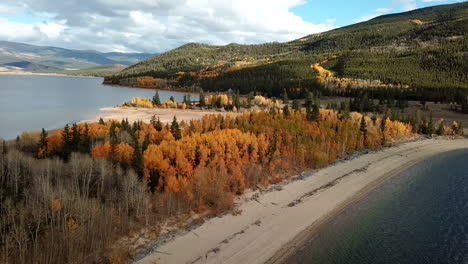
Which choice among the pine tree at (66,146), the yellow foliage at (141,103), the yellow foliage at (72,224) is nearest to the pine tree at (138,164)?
the yellow foliage at (72,224)

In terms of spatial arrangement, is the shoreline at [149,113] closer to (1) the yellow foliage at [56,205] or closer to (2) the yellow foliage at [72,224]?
(1) the yellow foliage at [56,205]

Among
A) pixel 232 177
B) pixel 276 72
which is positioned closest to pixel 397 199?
pixel 232 177

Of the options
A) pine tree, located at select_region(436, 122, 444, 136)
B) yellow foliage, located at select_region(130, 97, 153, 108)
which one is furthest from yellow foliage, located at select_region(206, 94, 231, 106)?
pine tree, located at select_region(436, 122, 444, 136)

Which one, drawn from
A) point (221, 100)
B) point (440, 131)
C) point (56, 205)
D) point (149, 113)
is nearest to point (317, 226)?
point (56, 205)

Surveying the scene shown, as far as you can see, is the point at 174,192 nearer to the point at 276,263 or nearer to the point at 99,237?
the point at 99,237

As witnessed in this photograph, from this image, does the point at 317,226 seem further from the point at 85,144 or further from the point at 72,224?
the point at 85,144

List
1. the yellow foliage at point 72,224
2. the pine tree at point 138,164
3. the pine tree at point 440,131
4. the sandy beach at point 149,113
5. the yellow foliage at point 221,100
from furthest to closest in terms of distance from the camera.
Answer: the yellow foliage at point 221,100
the sandy beach at point 149,113
the pine tree at point 440,131
the pine tree at point 138,164
the yellow foliage at point 72,224
